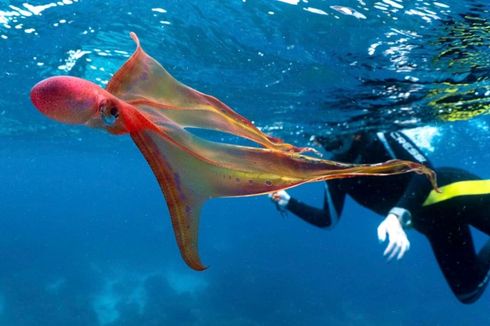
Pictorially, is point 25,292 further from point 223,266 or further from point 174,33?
point 174,33

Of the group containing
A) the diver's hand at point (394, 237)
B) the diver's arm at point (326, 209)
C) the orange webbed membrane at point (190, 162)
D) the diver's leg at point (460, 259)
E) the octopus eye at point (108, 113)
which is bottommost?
the diver's arm at point (326, 209)

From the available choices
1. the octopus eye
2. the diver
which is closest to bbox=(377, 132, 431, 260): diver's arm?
the diver

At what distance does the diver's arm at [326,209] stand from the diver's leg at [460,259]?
219 centimetres

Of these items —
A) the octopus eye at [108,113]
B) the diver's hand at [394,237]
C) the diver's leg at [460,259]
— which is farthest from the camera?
the diver's leg at [460,259]

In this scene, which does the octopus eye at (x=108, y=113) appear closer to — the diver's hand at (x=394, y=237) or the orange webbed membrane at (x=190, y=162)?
the orange webbed membrane at (x=190, y=162)

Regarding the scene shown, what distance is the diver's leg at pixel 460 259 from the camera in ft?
24.4

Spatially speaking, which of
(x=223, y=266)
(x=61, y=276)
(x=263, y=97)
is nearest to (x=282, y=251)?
(x=223, y=266)

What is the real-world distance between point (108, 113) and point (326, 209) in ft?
27.7

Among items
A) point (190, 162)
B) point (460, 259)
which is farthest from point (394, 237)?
point (190, 162)

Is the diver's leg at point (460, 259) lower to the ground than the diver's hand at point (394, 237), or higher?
lower

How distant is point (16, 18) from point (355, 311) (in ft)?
93.3

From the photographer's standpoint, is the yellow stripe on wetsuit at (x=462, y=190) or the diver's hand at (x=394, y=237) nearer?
the diver's hand at (x=394, y=237)

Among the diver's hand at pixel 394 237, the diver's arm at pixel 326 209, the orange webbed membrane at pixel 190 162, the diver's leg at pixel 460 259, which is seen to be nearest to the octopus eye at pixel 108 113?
the orange webbed membrane at pixel 190 162

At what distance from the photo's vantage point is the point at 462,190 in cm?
659
